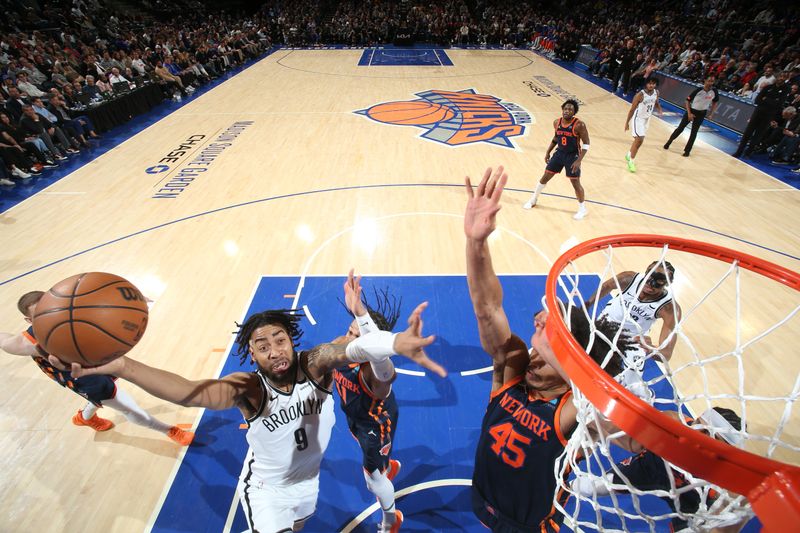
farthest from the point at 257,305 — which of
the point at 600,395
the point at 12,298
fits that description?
the point at 600,395

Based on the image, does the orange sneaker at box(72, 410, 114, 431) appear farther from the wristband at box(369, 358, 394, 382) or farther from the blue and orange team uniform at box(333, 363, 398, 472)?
the wristband at box(369, 358, 394, 382)

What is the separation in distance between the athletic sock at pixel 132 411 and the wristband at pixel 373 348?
93.4 inches

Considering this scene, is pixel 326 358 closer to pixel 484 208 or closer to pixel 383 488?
pixel 383 488

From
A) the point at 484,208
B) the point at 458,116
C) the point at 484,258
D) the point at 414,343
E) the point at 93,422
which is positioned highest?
the point at 484,208

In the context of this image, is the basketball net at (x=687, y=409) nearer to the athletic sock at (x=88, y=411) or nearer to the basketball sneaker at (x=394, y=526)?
the basketball sneaker at (x=394, y=526)

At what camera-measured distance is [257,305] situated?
489 cm

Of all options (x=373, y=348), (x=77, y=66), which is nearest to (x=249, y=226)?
(x=373, y=348)

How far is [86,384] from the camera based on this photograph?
Result: 3078 millimetres

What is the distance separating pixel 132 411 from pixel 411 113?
9952 millimetres

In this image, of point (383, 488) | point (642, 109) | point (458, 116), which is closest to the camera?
point (383, 488)

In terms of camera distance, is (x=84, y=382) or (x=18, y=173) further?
(x=18, y=173)

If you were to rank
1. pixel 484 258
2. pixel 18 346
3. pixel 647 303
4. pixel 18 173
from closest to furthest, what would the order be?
pixel 484 258 → pixel 18 346 → pixel 647 303 → pixel 18 173

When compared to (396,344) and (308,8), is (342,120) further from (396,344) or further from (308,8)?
(308,8)

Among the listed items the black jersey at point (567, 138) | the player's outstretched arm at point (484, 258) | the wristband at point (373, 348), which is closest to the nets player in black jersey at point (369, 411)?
the wristband at point (373, 348)
